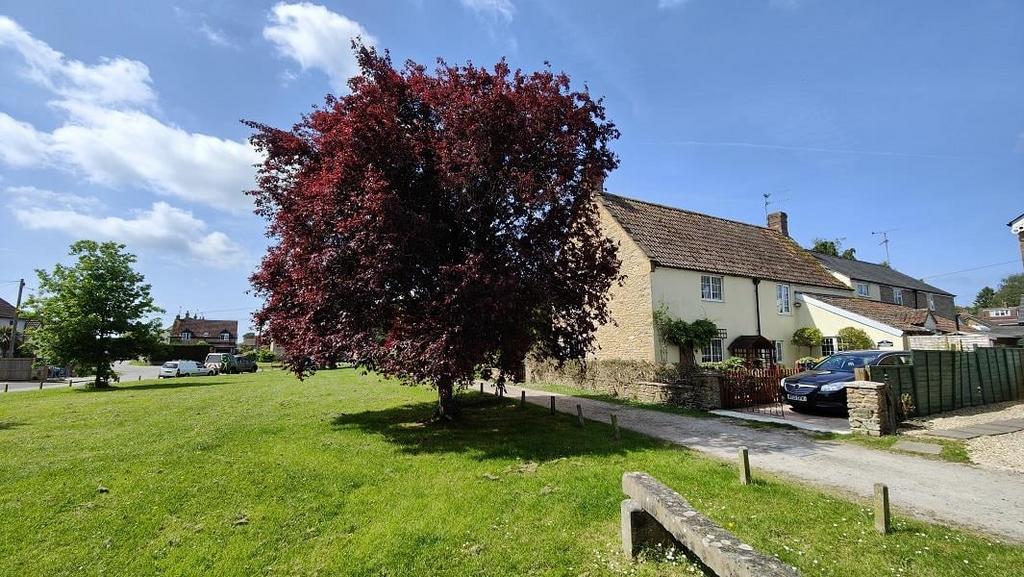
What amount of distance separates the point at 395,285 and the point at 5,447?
9.53 meters

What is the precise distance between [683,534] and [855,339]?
23555 millimetres

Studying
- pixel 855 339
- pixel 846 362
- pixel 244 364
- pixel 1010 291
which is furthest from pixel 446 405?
pixel 1010 291

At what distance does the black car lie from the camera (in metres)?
13.7

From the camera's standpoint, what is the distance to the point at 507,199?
1195cm

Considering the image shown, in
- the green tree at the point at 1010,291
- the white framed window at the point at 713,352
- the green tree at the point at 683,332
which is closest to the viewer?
the green tree at the point at 683,332

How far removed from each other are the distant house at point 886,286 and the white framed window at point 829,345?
26.8 feet

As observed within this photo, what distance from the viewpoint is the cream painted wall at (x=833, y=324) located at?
72.6ft

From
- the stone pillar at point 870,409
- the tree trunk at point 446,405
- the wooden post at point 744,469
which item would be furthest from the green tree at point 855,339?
the tree trunk at point 446,405

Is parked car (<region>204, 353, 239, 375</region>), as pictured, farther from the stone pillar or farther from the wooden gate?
the stone pillar

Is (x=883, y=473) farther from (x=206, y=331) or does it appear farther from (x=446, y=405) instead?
(x=206, y=331)

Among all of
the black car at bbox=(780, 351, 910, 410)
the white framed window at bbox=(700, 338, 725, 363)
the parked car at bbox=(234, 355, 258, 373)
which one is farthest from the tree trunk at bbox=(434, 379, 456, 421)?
the parked car at bbox=(234, 355, 258, 373)

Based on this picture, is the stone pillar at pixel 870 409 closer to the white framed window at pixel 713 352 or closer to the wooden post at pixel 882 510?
the wooden post at pixel 882 510

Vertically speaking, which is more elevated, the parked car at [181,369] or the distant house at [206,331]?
the distant house at [206,331]

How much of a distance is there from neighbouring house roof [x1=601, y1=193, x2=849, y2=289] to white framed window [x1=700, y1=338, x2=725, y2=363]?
134 inches
